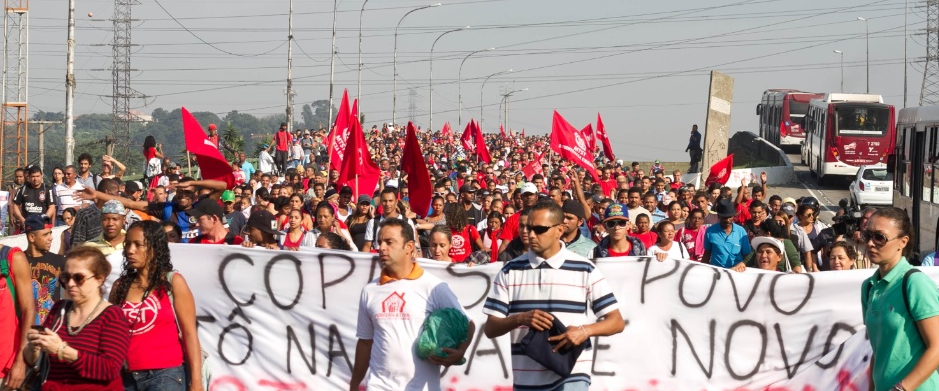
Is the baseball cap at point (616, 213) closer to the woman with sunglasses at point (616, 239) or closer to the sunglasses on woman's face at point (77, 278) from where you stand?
the woman with sunglasses at point (616, 239)

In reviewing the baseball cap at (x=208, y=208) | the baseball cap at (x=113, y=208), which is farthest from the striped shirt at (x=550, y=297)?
the baseball cap at (x=208, y=208)

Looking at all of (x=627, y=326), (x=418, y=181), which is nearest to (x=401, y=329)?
(x=627, y=326)

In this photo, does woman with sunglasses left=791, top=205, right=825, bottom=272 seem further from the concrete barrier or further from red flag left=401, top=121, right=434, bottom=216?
the concrete barrier

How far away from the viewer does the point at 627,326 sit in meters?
8.39

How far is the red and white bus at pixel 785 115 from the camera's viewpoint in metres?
49.6

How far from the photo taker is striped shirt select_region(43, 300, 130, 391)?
4.84 metres

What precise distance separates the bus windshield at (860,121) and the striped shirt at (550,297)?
3421 cm

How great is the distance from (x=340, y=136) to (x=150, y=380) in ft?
43.9

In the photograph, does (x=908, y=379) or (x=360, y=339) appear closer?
(x=908, y=379)

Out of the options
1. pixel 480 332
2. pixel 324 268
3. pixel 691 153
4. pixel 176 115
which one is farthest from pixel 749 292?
pixel 176 115

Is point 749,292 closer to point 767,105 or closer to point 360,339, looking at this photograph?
point 360,339

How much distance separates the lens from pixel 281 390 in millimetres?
8609

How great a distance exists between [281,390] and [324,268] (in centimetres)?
88

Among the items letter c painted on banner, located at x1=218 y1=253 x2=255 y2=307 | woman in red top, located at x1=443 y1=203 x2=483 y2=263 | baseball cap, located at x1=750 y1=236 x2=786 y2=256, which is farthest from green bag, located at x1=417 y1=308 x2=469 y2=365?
woman in red top, located at x1=443 y1=203 x2=483 y2=263
